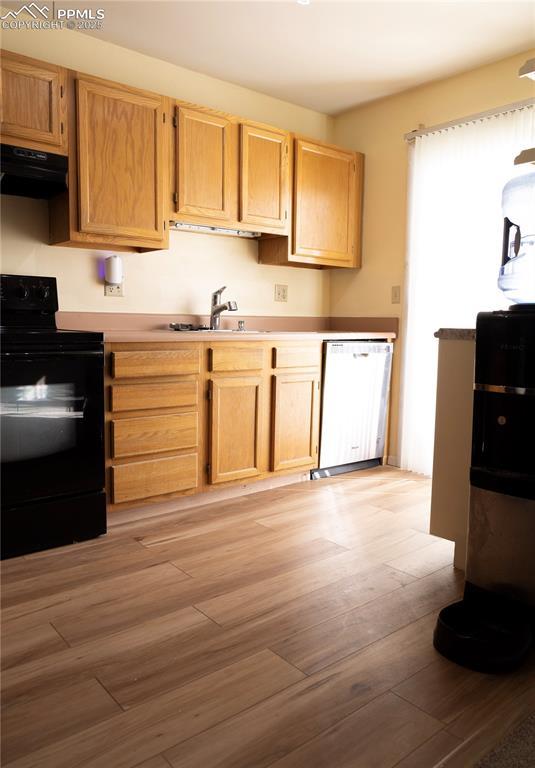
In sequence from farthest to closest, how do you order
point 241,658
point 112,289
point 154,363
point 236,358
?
point 112,289
point 236,358
point 154,363
point 241,658

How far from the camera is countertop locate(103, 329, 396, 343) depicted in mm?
2598

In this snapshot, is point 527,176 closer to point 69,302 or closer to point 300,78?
point 300,78

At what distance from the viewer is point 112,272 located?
308cm

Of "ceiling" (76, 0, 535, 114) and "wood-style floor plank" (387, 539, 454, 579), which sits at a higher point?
"ceiling" (76, 0, 535, 114)

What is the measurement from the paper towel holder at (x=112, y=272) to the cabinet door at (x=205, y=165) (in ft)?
1.39

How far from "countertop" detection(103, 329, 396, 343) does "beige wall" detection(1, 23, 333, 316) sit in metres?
0.29

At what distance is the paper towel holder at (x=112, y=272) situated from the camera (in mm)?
3074

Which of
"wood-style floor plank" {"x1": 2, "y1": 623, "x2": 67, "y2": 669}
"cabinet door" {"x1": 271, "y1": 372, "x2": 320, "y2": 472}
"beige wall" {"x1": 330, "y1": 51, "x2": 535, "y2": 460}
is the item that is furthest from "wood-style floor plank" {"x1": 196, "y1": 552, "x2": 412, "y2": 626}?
"beige wall" {"x1": 330, "y1": 51, "x2": 535, "y2": 460}

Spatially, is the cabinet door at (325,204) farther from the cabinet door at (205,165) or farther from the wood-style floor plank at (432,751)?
the wood-style floor plank at (432,751)

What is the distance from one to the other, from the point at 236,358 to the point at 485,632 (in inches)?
69.7

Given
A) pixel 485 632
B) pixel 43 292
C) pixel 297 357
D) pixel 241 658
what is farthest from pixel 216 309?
pixel 485 632

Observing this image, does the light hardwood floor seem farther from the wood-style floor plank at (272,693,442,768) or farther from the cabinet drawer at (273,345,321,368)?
the cabinet drawer at (273,345,321,368)

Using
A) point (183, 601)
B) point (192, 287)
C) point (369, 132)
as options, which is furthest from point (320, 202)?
point (183, 601)

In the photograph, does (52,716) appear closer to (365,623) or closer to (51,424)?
(365,623)
